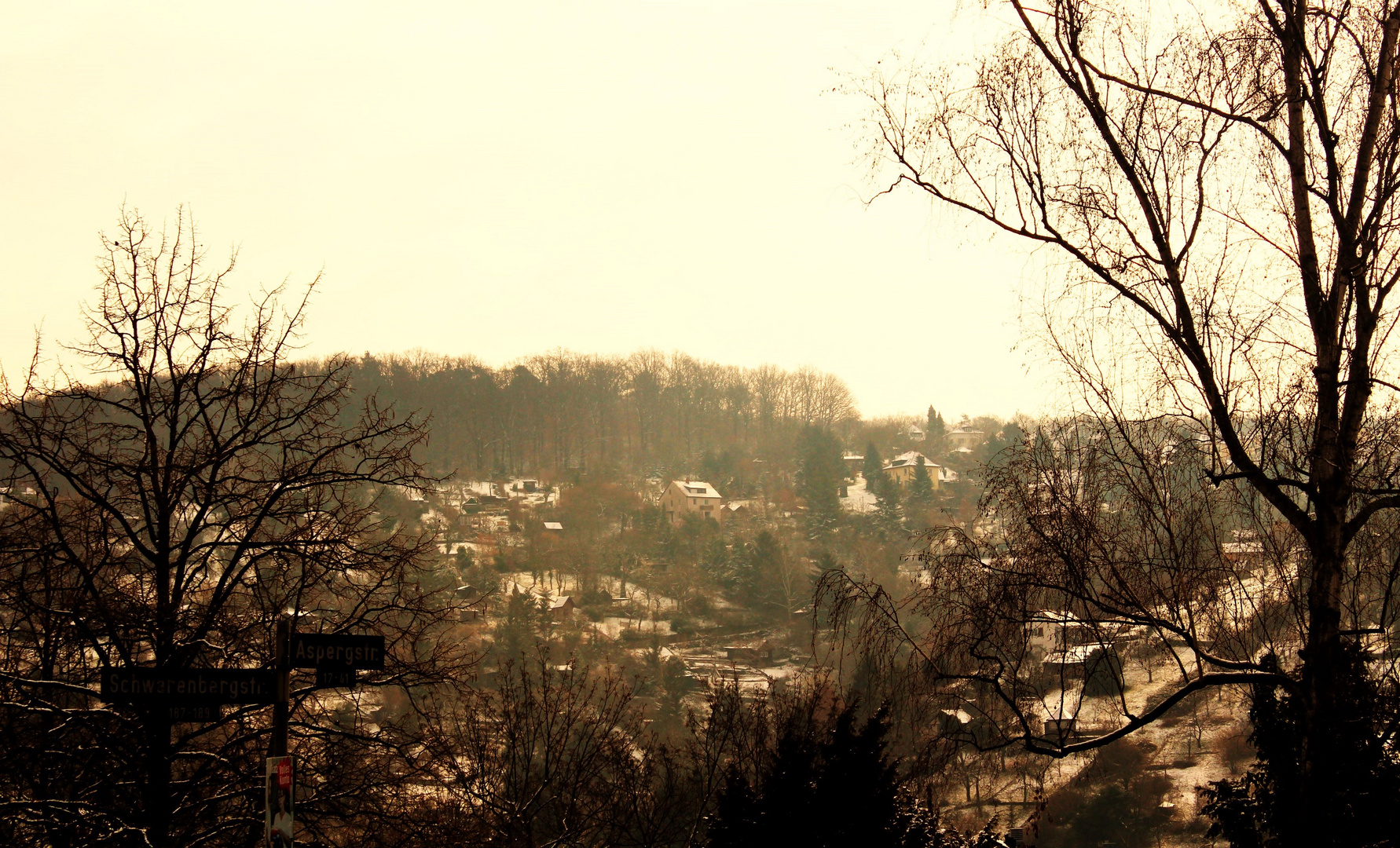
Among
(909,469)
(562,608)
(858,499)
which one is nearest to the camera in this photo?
(562,608)

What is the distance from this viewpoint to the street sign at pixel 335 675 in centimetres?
525

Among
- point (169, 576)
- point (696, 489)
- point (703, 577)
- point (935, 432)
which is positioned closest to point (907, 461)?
point (935, 432)

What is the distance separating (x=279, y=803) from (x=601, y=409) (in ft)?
297

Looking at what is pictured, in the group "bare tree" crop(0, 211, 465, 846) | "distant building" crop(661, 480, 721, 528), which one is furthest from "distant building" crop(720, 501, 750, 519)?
"bare tree" crop(0, 211, 465, 846)

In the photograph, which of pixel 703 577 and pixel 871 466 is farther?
pixel 871 466

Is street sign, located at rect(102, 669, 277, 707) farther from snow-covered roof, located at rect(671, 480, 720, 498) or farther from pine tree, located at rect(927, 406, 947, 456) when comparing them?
pine tree, located at rect(927, 406, 947, 456)

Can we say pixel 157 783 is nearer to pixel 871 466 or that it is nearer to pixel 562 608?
pixel 562 608

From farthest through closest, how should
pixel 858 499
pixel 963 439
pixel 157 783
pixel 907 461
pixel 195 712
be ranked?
1. pixel 963 439
2. pixel 907 461
3. pixel 858 499
4. pixel 157 783
5. pixel 195 712

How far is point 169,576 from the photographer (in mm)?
7543

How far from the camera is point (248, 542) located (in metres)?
7.75

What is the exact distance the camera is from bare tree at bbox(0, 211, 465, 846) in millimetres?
6770

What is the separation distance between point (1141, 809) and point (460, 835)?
2210 cm

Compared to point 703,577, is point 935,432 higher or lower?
higher

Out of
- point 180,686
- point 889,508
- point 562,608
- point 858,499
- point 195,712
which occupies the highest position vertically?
point 180,686
